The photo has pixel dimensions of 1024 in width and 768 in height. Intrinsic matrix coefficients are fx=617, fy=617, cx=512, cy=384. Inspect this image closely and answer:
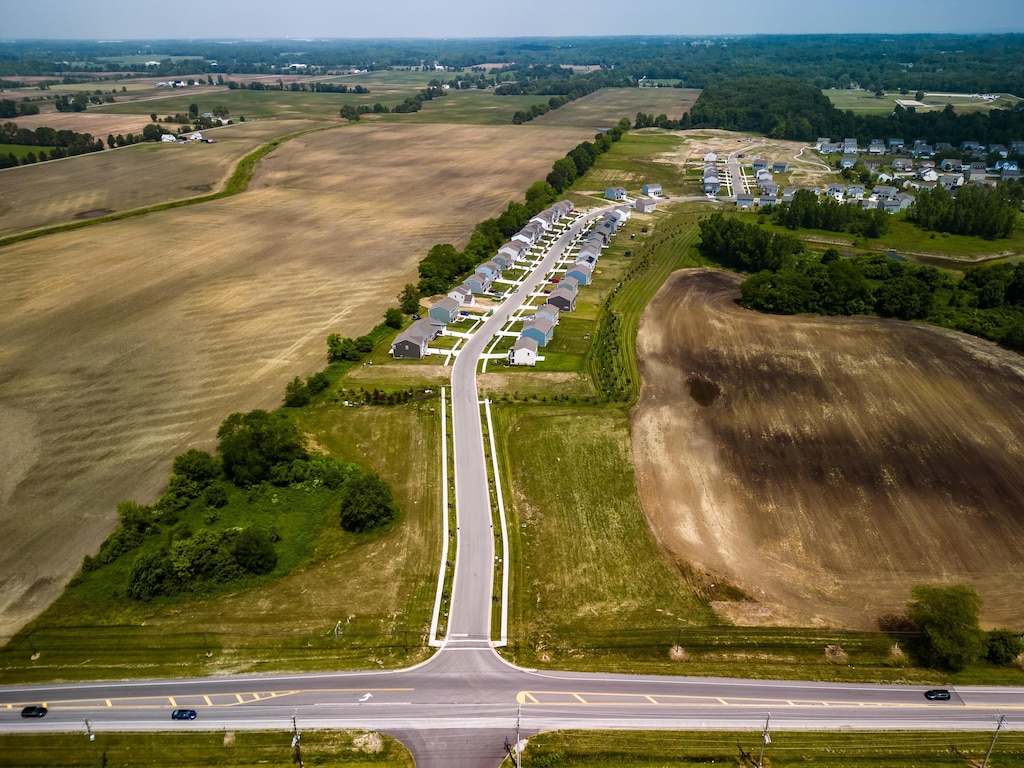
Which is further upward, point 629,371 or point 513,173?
point 513,173

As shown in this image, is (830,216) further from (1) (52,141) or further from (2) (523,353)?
(1) (52,141)

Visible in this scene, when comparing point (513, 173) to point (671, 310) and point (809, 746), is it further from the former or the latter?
point (809, 746)

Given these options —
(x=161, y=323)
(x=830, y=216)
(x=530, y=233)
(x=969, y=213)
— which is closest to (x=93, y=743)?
(x=161, y=323)

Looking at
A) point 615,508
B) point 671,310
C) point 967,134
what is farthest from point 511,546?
point 967,134

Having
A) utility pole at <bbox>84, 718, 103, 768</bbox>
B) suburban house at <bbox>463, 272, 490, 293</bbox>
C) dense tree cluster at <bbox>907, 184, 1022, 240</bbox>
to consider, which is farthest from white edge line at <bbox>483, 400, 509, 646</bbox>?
dense tree cluster at <bbox>907, 184, 1022, 240</bbox>

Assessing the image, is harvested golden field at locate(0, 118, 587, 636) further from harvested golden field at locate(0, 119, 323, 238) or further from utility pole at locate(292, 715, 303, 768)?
utility pole at locate(292, 715, 303, 768)
